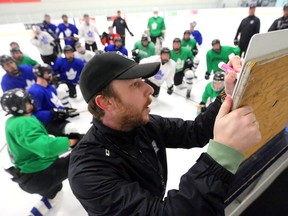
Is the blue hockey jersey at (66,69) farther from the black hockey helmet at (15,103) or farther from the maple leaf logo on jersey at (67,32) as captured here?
the maple leaf logo on jersey at (67,32)

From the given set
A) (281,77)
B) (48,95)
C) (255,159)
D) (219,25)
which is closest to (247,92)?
(281,77)

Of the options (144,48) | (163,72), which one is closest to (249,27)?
(144,48)

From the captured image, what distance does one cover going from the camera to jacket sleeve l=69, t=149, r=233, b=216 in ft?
1.67

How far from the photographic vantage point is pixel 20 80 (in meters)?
3.06

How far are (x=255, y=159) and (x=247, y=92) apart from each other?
1.02 meters

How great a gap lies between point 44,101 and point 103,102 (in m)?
2.05

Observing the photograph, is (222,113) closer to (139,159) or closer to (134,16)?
(139,159)

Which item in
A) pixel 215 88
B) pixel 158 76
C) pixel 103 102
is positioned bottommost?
pixel 158 76

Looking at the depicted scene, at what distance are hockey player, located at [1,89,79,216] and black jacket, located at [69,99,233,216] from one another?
815 mm

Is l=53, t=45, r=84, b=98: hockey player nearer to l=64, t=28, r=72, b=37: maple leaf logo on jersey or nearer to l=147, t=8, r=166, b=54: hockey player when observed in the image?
l=64, t=28, r=72, b=37: maple leaf logo on jersey

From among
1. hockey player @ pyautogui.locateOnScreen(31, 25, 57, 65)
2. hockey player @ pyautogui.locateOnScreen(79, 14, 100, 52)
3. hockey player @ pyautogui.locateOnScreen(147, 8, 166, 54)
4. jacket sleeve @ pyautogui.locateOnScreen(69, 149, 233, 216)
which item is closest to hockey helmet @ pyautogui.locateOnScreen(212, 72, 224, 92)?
jacket sleeve @ pyautogui.locateOnScreen(69, 149, 233, 216)

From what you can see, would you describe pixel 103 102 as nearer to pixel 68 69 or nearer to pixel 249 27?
pixel 68 69

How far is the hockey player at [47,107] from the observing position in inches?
→ 91.9

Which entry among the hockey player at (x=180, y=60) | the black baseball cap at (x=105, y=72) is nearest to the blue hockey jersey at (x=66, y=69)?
the hockey player at (x=180, y=60)
